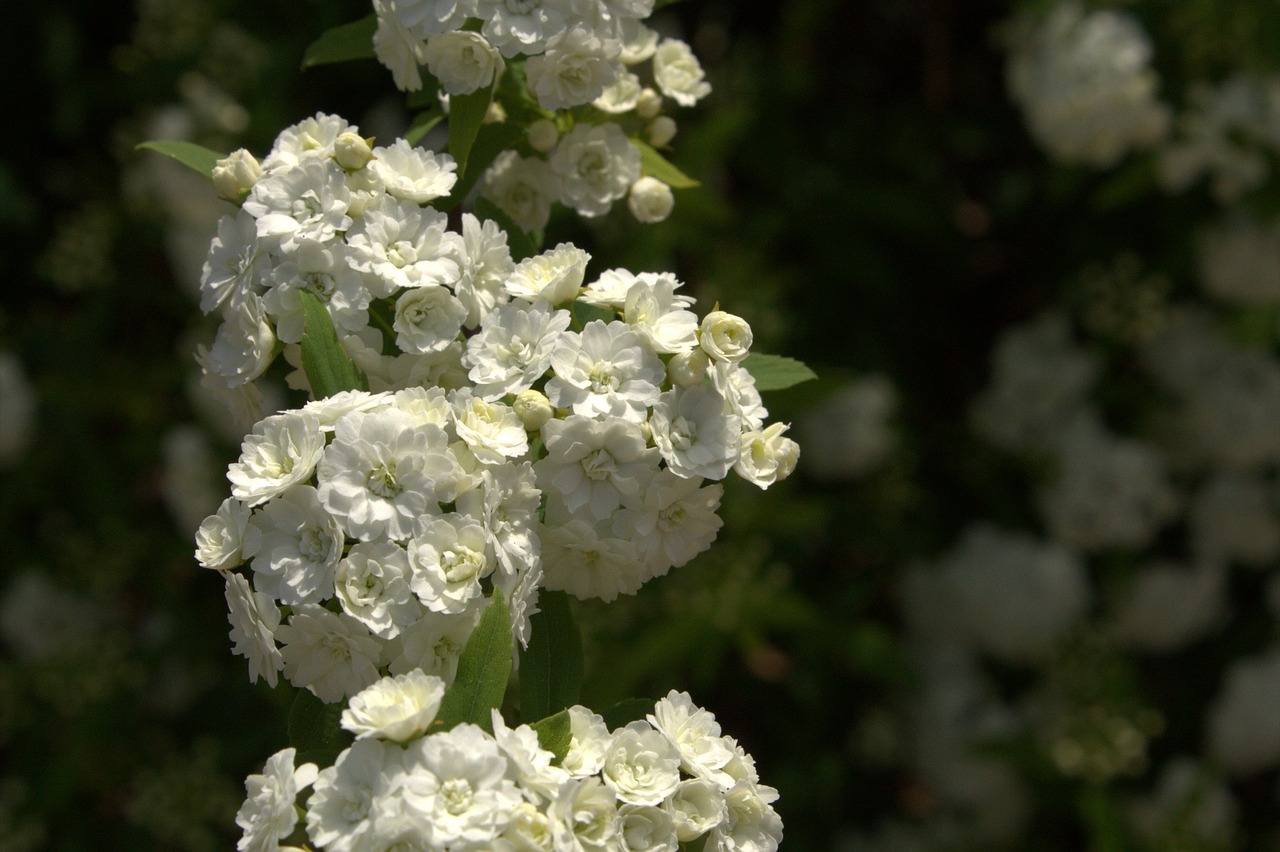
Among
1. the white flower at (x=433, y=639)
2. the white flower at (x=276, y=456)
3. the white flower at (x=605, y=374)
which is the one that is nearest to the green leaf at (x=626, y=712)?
the white flower at (x=433, y=639)

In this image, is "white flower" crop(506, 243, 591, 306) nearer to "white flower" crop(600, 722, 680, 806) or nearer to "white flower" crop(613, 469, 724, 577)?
"white flower" crop(613, 469, 724, 577)

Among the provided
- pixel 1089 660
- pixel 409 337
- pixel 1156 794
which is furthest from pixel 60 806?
pixel 1156 794

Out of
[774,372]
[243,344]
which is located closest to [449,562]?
[243,344]

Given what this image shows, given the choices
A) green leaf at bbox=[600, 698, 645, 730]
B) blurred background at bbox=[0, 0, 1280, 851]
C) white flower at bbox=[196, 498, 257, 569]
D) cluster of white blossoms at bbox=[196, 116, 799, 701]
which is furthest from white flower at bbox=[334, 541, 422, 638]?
blurred background at bbox=[0, 0, 1280, 851]

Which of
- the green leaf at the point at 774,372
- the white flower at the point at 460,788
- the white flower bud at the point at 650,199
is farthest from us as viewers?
the white flower bud at the point at 650,199

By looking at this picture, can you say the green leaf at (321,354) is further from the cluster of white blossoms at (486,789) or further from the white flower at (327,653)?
the cluster of white blossoms at (486,789)

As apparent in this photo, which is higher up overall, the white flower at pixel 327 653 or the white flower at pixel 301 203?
the white flower at pixel 301 203

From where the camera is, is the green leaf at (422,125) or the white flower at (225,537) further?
the green leaf at (422,125)
